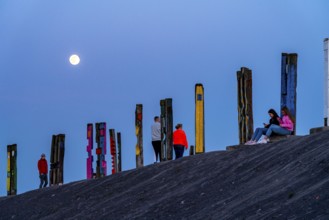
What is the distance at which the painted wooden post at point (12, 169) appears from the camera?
38312 millimetres

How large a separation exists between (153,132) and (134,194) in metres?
6.09

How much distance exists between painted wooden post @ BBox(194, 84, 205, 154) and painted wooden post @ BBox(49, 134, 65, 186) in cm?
1073

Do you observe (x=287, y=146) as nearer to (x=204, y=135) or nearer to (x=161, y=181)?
(x=161, y=181)

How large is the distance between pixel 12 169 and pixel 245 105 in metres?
15.6

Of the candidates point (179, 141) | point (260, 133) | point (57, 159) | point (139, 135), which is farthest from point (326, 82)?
point (57, 159)

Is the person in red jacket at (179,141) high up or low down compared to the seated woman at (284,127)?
down

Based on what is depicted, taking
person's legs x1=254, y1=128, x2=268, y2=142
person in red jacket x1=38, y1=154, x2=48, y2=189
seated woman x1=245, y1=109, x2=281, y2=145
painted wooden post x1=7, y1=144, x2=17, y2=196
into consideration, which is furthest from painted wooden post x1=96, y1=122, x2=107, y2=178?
person's legs x1=254, y1=128, x2=268, y2=142

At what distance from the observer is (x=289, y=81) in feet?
80.5

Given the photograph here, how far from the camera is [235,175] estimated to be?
2080 cm

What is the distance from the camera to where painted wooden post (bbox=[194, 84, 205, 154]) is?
2694 centimetres

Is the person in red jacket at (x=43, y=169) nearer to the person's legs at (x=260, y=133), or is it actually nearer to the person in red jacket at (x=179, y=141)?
the person in red jacket at (x=179, y=141)

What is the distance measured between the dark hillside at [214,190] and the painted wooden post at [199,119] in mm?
1213

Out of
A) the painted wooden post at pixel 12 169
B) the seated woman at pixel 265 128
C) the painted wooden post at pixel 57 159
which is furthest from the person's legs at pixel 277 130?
the painted wooden post at pixel 12 169

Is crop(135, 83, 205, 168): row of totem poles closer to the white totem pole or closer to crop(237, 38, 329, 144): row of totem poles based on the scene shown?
crop(237, 38, 329, 144): row of totem poles
